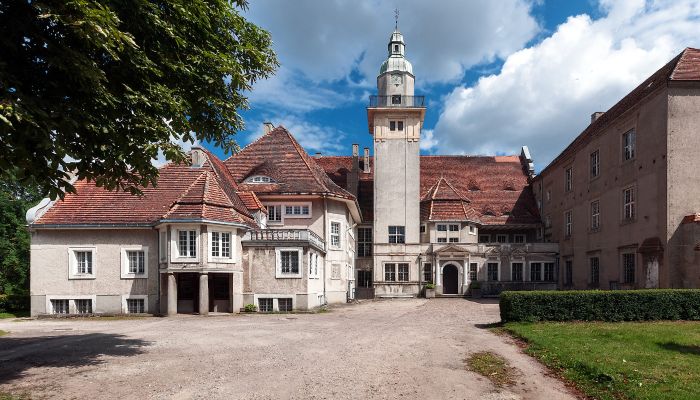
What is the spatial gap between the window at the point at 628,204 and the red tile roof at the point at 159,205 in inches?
875

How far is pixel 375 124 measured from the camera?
42594mm

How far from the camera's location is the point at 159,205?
26.4 m

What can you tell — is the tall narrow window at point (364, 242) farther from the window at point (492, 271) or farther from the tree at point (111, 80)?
the tree at point (111, 80)

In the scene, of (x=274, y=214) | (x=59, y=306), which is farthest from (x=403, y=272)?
(x=59, y=306)

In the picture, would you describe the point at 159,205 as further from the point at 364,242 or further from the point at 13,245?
the point at 364,242

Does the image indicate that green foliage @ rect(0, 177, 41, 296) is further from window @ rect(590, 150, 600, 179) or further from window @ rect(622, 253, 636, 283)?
window @ rect(590, 150, 600, 179)

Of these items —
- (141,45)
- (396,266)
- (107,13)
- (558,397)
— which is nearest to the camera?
(107,13)

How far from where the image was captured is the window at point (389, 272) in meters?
41.4

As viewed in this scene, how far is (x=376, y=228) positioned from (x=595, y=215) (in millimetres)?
17490

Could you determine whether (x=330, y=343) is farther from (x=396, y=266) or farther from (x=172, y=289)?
(x=396, y=266)

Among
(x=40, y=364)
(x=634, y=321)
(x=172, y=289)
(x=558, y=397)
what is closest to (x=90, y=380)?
(x=40, y=364)

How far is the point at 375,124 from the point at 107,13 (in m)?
36.1

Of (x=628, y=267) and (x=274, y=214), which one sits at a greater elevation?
(x=274, y=214)

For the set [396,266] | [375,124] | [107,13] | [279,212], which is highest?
[375,124]
